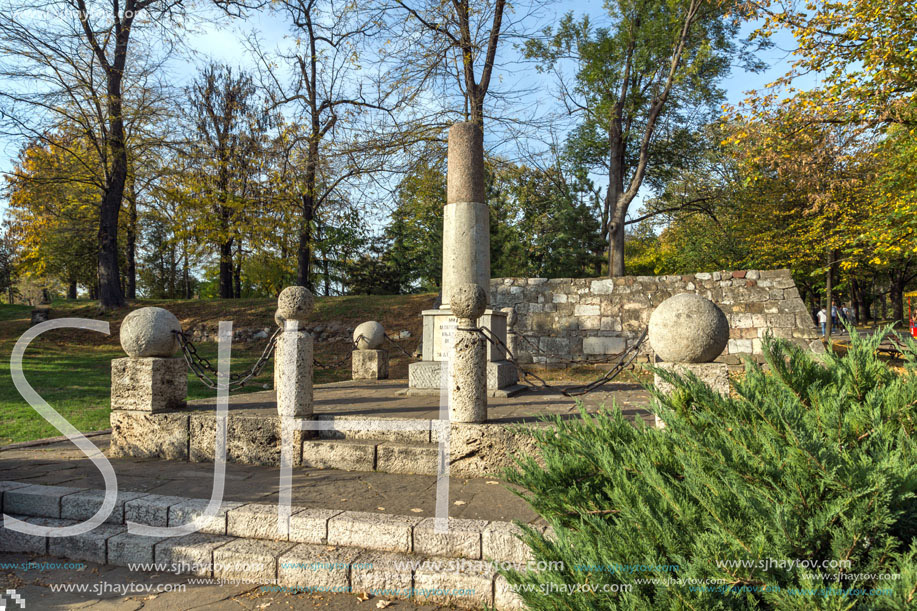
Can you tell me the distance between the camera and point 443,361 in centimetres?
704

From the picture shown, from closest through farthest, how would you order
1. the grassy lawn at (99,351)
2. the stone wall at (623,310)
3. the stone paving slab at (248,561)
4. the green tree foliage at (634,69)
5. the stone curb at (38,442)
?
1. the stone paving slab at (248,561)
2. the stone curb at (38,442)
3. the grassy lawn at (99,351)
4. the stone wall at (623,310)
5. the green tree foliage at (634,69)

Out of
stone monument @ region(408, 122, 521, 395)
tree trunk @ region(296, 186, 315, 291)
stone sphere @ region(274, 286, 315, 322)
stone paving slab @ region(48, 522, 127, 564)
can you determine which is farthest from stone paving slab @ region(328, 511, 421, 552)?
tree trunk @ region(296, 186, 315, 291)

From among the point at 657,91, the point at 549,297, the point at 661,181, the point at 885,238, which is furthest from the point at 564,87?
the point at 885,238

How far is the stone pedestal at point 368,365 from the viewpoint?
10.0m

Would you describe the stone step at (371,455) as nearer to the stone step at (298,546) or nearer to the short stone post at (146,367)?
the stone step at (298,546)

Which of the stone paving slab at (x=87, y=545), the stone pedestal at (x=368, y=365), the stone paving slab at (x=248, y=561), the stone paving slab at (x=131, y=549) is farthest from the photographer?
the stone pedestal at (x=368, y=365)

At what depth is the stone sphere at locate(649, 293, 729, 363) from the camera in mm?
4586

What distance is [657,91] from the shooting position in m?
16.5

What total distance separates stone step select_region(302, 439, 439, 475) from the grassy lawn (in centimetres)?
430

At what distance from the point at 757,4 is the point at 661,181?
34.2 feet

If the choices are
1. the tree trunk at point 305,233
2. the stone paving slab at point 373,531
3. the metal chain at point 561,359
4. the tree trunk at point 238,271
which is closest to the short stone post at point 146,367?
the stone paving slab at point 373,531

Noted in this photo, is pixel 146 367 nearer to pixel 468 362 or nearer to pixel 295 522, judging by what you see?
pixel 295 522

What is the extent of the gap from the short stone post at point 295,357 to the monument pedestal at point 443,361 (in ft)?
7.00

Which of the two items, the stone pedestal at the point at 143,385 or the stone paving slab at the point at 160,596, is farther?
the stone pedestal at the point at 143,385
